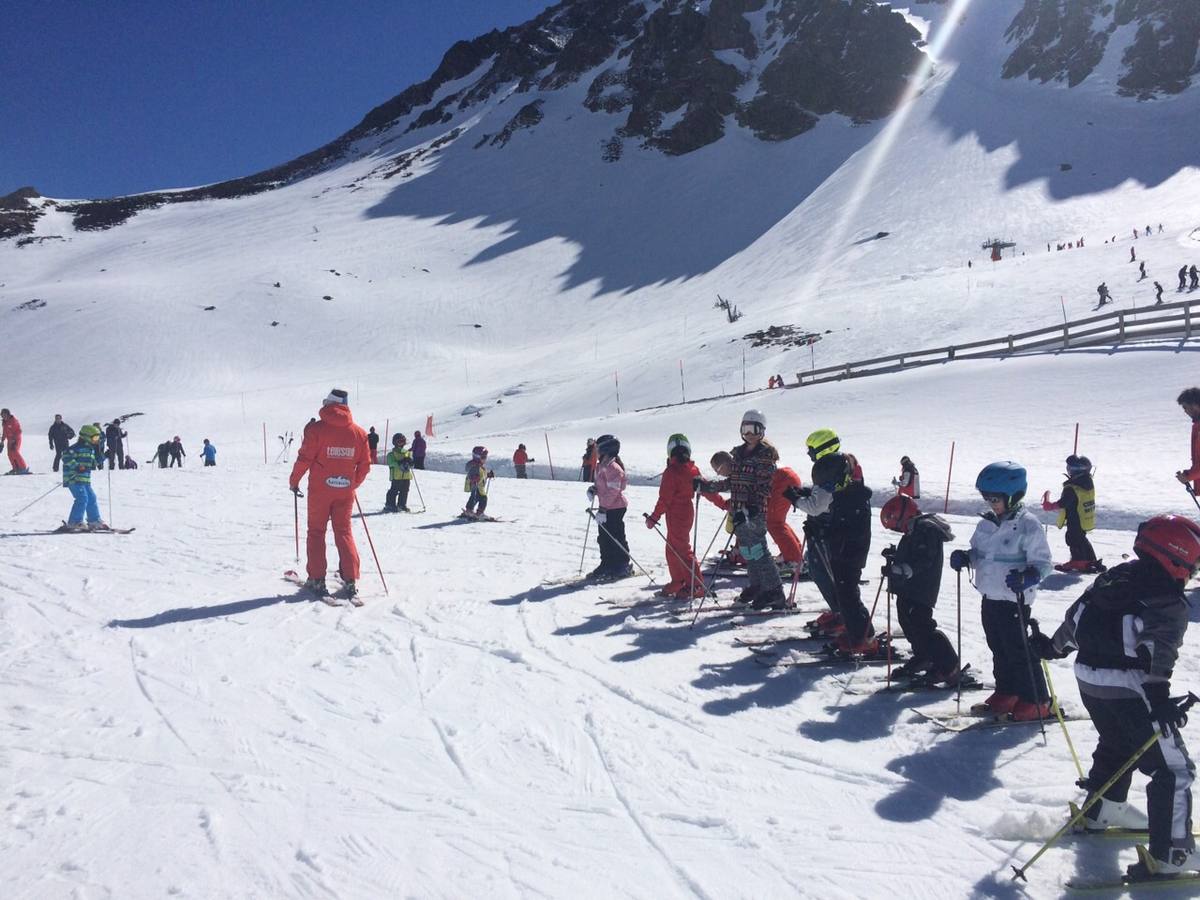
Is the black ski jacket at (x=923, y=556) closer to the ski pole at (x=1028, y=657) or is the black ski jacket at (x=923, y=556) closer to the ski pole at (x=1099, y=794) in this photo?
the ski pole at (x=1028, y=657)

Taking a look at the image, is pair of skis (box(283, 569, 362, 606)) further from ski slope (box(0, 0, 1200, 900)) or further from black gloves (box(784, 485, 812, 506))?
black gloves (box(784, 485, 812, 506))

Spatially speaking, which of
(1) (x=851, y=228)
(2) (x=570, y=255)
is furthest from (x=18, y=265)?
(1) (x=851, y=228)

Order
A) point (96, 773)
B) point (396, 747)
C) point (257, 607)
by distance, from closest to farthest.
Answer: point (96, 773) → point (396, 747) → point (257, 607)

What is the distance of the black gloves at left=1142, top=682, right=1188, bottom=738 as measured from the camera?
11.0 ft

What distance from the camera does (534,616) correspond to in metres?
7.76

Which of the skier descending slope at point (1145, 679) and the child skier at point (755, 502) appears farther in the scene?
the child skier at point (755, 502)

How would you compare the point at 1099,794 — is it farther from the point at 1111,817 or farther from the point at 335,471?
the point at 335,471

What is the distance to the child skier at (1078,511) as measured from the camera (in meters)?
8.84

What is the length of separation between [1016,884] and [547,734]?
8.57 feet

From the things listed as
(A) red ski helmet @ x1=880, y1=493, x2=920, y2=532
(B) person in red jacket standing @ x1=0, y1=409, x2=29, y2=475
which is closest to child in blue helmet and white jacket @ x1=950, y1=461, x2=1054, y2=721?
(A) red ski helmet @ x1=880, y1=493, x2=920, y2=532

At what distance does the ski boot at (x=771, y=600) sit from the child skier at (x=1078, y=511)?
3.37 meters

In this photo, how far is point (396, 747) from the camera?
16.0 feet

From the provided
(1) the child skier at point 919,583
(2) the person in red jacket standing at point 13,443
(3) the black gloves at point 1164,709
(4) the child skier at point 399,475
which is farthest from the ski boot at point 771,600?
(2) the person in red jacket standing at point 13,443

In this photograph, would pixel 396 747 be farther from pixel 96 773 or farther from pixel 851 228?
pixel 851 228
